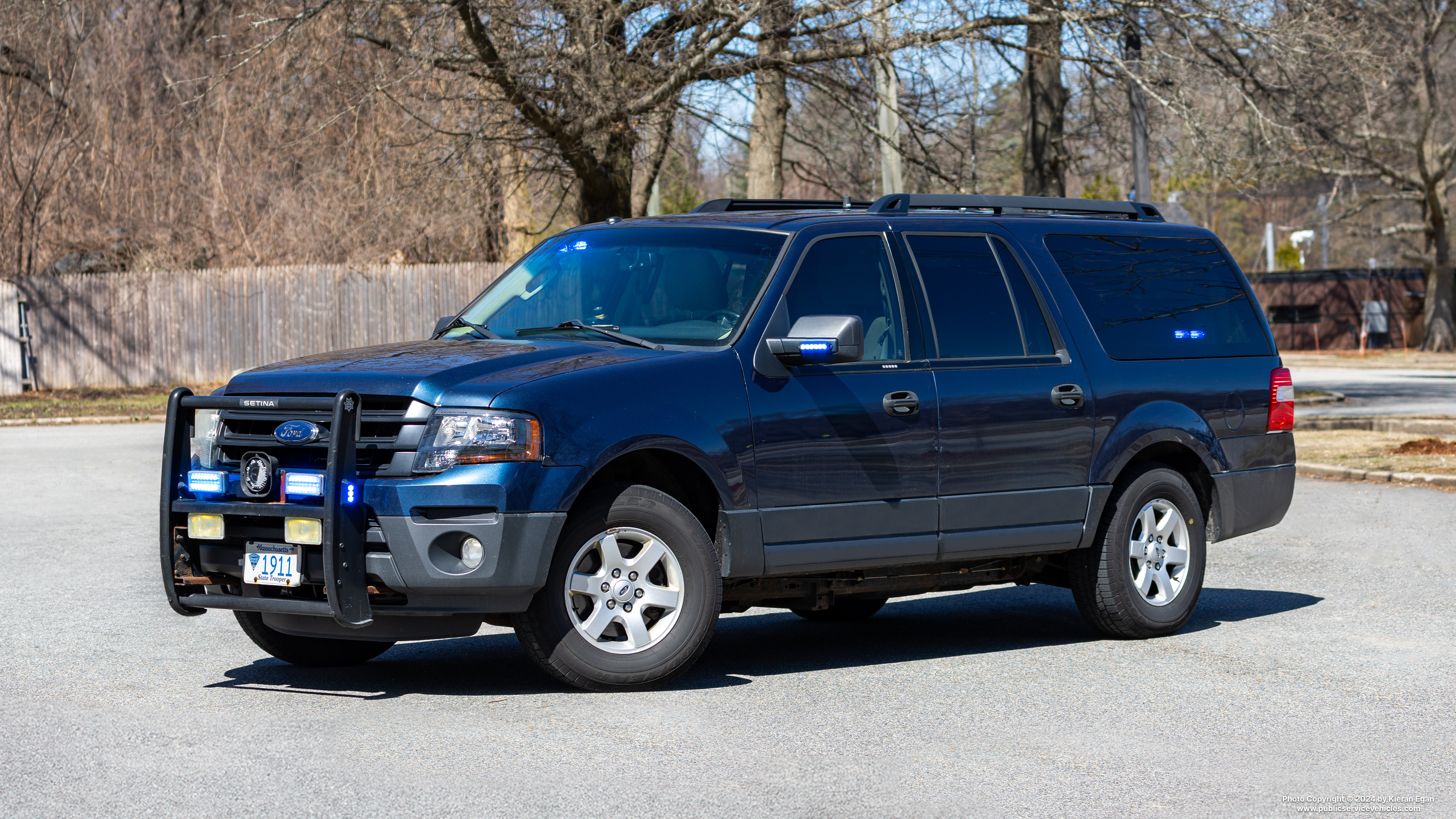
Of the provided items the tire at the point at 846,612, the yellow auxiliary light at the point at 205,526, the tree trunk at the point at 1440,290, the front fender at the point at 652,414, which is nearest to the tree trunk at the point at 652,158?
the tire at the point at 846,612

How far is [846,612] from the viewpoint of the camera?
353 inches

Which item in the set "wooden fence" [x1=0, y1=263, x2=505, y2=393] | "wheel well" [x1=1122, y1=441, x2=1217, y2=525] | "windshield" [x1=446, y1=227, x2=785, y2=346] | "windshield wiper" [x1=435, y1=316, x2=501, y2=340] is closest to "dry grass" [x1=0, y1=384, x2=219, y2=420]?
"wooden fence" [x1=0, y1=263, x2=505, y2=393]

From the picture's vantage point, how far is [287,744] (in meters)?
5.84

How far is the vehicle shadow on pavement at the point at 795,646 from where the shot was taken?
22.9 ft

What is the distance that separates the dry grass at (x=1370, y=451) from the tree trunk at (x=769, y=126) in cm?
780

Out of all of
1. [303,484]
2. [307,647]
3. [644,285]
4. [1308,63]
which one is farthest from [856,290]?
[1308,63]

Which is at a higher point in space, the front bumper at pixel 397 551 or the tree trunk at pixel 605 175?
the tree trunk at pixel 605 175

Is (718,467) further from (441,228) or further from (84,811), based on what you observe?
(441,228)

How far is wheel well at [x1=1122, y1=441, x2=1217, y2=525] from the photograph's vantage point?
860 centimetres

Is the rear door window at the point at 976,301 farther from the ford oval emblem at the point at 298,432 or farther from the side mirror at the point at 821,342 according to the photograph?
the ford oval emblem at the point at 298,432

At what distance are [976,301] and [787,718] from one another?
2400mm

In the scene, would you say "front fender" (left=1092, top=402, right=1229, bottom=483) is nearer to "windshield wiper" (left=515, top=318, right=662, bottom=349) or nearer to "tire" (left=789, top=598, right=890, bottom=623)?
"tire" (left=789, top=598, right=890, bottom=623)

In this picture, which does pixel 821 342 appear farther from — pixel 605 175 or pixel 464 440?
pixel 605 175

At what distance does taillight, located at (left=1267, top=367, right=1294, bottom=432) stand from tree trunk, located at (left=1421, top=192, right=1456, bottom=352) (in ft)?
130
